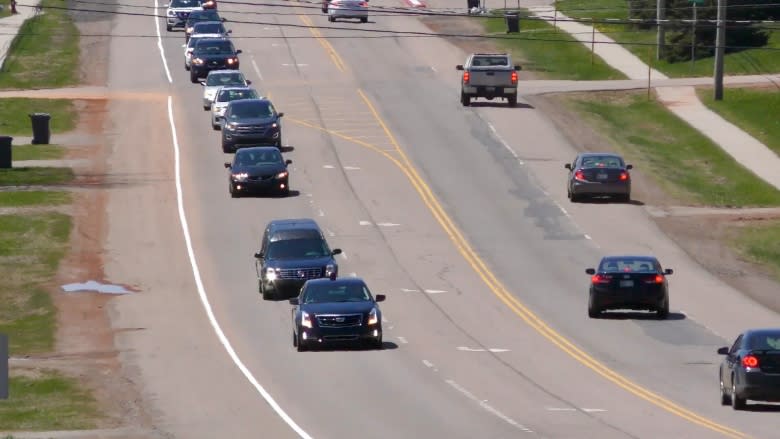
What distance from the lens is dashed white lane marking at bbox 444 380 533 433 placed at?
27.5 metres

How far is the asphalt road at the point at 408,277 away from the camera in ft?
97.7

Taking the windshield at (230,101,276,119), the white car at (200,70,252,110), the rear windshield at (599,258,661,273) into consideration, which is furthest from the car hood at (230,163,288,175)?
the rear windshield at (599,258,661,273)

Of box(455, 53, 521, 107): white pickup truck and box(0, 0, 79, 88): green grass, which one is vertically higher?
box(455, 53, 521, 107): white pickup truck

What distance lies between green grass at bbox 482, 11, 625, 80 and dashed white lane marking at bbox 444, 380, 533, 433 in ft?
166

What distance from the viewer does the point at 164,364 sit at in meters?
35.8

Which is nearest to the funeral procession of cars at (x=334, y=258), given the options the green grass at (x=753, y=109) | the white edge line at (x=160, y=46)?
the white edge line at (x=160, y=46)

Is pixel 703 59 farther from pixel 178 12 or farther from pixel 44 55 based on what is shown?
pixel 44 55

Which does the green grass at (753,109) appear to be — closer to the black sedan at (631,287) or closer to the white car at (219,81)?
the white car at (219,81)

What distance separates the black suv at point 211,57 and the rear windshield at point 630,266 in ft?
126

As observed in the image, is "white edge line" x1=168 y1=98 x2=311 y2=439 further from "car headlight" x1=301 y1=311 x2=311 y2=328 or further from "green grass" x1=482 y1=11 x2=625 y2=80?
"green grass" x1=482 y1=11 x2=625 y2=80

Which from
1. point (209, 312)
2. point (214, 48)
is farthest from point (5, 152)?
point (209, 312)

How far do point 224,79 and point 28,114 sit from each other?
30.0 ft

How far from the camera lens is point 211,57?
7706cm

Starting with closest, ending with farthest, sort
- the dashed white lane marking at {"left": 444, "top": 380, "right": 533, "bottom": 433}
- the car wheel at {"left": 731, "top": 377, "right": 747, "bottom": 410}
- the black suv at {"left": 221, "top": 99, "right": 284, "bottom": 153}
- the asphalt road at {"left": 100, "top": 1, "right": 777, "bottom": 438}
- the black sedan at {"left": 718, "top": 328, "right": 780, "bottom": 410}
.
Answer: the dashed white lane marking at {"left": 444, "top": 380, "right": 533, "bottom": 433} < the black sedan at {"left": 718, "top": 328, "right": 780, "bottom": 410} < the car wheel at {"left": 731, "top": 377, "right": 747, "bottom": 410} < the asphalt road at {"left": 100, "top": 1, "right": 777, "bottom": 438} < the black suv at {"left": 221, "top": 99, "right": 284, "bottom": 153}
